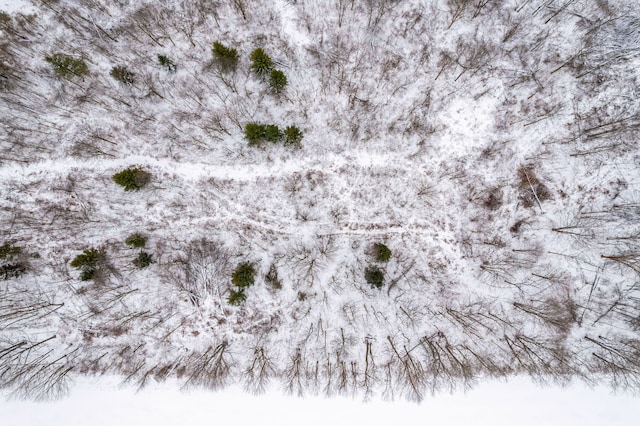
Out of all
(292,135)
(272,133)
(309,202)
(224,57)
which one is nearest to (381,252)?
(309,202)

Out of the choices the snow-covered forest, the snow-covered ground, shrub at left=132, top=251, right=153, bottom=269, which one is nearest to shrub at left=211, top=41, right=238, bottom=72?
the snow-covered forest

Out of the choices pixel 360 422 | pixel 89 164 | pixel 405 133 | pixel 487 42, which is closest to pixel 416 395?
pixel 360 422

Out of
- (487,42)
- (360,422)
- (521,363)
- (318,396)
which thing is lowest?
(360,422)

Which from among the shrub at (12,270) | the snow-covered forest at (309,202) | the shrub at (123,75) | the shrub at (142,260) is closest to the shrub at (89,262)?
the snow-covered forest at (309,202)

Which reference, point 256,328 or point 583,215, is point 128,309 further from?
point 583,215

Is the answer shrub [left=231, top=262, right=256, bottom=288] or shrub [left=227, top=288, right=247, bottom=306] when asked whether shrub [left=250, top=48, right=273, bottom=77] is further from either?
shrub [left=227, top=288, right=247, bottom=306]

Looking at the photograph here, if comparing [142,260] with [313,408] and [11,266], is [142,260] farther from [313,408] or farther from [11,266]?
[313,408]

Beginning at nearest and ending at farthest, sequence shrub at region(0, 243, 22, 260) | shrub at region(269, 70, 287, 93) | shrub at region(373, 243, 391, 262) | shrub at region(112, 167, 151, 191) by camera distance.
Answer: shrub at region(269, 70, 287, 93) → shrub at region(373, 243, 391, 262) → shrub at region(112, 167, 151, 191) → shrub at region(0, 243, 22, 260)
